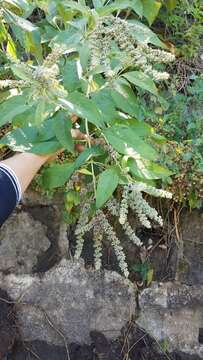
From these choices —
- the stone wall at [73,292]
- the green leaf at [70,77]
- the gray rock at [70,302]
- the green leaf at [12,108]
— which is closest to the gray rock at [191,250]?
the stone wall at [73,292]

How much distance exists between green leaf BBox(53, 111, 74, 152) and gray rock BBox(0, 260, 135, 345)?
37.7 inches

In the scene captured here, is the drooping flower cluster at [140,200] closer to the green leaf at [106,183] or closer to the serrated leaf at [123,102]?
the green leaf at [106,183]

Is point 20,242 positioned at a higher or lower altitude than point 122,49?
lower

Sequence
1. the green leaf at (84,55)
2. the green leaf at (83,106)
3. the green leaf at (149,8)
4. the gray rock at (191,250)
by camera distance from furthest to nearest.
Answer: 1. the gray rock at (191,250)
2. the green leaf at (149,8)
3. the green leaf at (84,55)
4. the green leaf at (83,106)

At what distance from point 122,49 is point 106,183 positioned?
0.31 m

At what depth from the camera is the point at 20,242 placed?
2.04 metres

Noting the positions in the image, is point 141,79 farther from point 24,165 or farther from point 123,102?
point 24,165

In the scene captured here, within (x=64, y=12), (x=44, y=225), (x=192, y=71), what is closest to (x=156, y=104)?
(x=192, y=71)

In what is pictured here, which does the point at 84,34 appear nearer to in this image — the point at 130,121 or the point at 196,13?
the point at 130,121

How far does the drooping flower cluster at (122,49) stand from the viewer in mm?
1140

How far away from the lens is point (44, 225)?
2.05 m

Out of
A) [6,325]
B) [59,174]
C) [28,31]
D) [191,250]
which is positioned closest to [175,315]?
[191,250]

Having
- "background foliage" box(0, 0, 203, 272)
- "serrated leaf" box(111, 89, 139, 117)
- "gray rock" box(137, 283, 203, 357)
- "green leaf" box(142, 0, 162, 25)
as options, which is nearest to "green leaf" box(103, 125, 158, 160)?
"background foliage" box(0, 0, 203, 272)

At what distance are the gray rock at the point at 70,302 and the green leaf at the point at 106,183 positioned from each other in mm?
928
